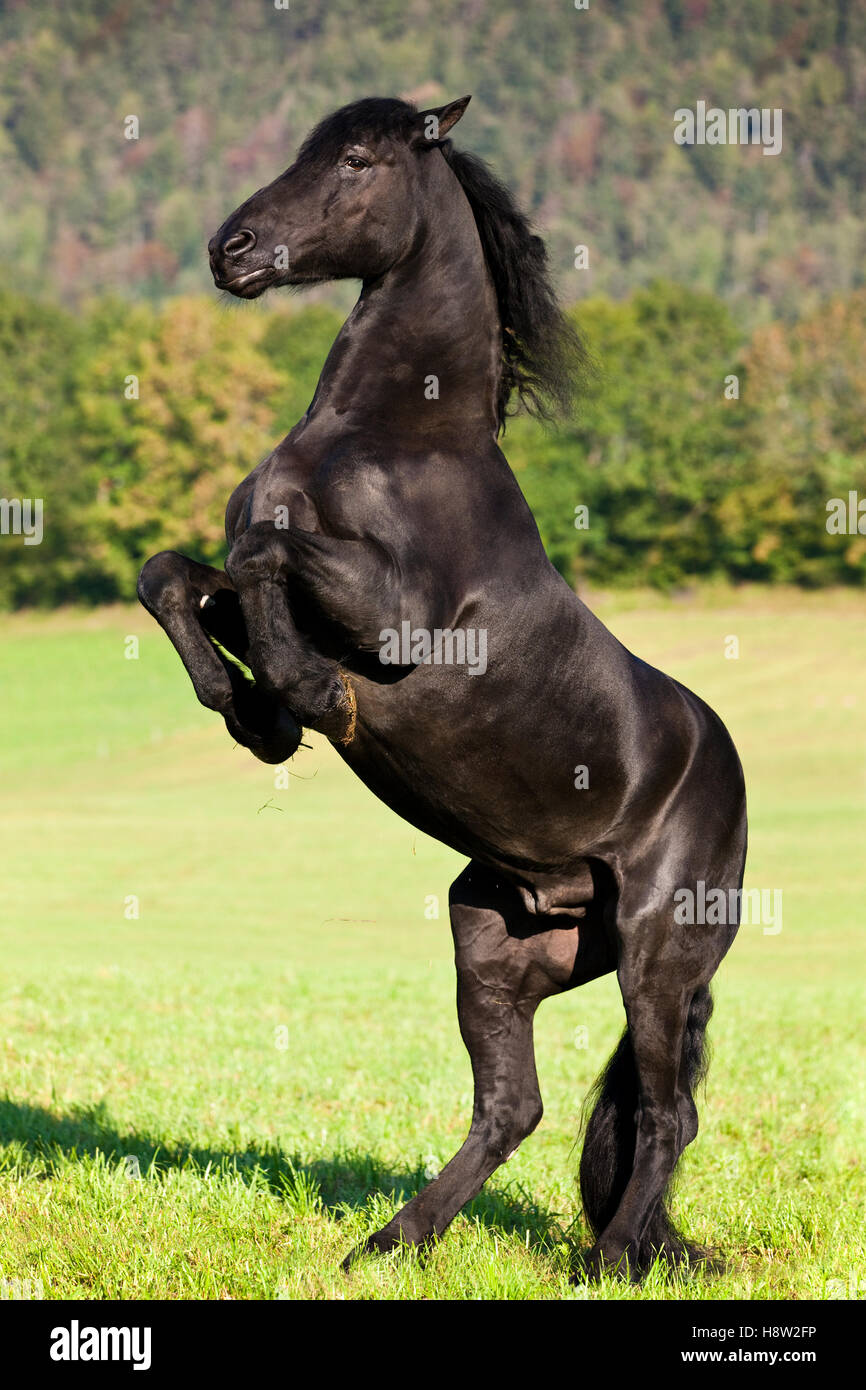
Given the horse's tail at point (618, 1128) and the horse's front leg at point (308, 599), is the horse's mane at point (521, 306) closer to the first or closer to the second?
the horse's front leg at point (308, 599)

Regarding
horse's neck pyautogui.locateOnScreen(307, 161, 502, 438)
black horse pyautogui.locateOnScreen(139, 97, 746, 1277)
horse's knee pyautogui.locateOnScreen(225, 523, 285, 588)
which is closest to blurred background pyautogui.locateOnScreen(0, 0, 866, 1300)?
black horse pyautogui.locateOnScreen(139, 97, 746, 1277)

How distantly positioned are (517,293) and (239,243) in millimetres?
1066

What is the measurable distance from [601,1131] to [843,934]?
560 inches

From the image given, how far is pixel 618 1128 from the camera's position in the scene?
572 centimetres

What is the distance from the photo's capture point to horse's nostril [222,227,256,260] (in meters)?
4.58

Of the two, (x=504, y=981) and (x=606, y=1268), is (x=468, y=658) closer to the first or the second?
(x=504, y=981)

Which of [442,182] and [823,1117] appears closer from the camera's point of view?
[442,182]

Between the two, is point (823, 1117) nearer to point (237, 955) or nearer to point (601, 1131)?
point (601, 1131)

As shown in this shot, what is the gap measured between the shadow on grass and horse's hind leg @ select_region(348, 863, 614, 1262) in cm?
58

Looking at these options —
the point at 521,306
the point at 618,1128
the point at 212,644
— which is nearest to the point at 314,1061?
the point at 618,1128

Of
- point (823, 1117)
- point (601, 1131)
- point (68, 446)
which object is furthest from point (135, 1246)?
point (68, 446)

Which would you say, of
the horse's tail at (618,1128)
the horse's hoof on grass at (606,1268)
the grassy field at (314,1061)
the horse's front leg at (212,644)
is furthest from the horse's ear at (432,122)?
the horse's hoof on grass at (606,1268)

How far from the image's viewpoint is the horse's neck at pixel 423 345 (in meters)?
4.90

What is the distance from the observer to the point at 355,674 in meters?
4.71
